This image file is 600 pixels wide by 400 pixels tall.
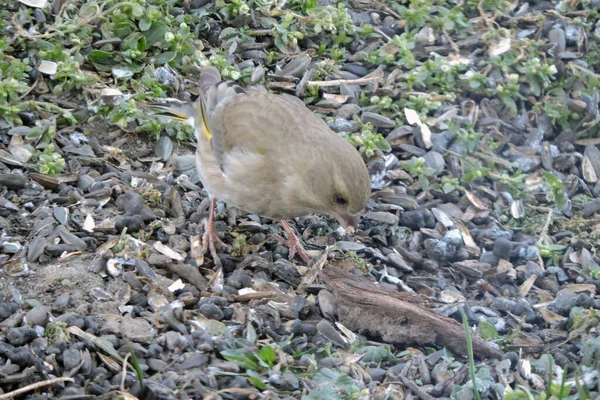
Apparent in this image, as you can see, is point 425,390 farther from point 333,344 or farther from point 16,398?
point 16,398

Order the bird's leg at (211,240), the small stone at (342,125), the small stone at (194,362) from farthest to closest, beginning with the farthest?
the small stone at (342,125) → the bird's leg at (211,240) → the small stone at (194,362)

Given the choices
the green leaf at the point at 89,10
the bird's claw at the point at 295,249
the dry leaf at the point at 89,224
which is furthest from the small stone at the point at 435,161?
the green leaf at the point at 89,10

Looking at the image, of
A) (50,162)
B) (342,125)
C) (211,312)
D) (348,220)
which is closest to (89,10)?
(50,162)

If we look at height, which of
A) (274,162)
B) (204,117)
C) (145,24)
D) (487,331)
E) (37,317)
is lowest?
(487,331)

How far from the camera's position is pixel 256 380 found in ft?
12.1

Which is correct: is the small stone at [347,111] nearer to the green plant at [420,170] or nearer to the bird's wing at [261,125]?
the green plant at [420,170]

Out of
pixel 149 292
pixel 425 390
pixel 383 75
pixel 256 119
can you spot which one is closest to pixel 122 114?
pixel 256 119

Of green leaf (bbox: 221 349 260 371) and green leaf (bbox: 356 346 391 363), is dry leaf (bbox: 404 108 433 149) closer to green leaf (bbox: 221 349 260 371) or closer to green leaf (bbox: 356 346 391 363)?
green leaf (bbox: 356 346 391 363)

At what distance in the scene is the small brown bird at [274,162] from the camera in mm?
4496

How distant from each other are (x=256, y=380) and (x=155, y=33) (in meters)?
2.81

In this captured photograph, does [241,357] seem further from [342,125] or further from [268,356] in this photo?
[342,125]

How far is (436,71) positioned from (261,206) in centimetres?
214

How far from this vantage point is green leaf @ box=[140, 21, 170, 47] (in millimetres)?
5703

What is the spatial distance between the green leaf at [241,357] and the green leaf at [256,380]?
0.19ft
